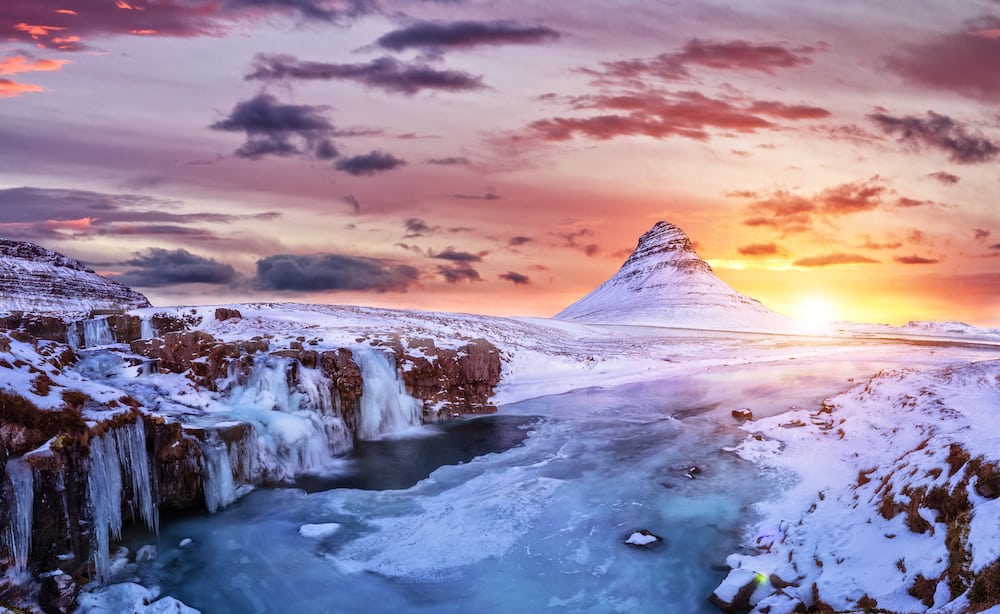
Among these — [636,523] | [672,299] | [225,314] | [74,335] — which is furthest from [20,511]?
[672,299]

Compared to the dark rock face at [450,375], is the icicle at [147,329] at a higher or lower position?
higher

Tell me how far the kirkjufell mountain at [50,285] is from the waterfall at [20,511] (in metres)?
72.0

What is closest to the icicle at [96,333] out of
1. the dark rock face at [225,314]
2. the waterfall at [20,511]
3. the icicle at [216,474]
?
the dark rock face at [225,314]

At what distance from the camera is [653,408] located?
39031 mm

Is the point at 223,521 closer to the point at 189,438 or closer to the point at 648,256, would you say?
the point at 189,438

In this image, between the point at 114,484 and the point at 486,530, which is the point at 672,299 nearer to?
the point at 486,530

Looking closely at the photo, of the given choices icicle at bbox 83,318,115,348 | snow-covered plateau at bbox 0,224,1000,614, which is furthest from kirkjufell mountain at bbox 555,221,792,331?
icicle at bbox 83,318,115,348

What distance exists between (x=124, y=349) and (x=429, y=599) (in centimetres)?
2153

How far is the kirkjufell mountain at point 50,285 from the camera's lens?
78375 millimetres

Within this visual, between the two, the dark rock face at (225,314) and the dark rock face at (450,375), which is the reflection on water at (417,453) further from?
the dark rock face at (225,314)

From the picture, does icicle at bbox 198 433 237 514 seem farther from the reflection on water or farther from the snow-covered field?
the reflection on water

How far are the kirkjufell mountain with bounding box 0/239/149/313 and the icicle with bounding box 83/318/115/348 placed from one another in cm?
3967

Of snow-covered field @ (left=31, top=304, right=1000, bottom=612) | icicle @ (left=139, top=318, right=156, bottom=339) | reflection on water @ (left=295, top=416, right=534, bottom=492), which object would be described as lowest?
reflection on water @ (left=295, top=416, right=534, bottom=492)

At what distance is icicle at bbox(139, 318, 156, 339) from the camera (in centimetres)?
4359
